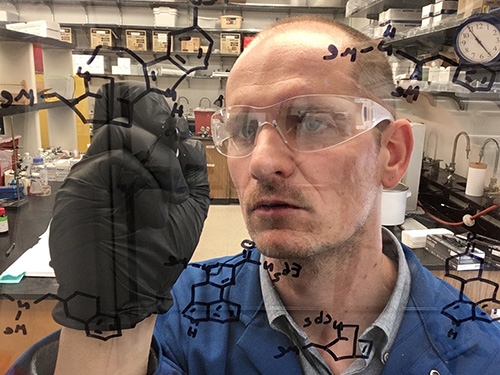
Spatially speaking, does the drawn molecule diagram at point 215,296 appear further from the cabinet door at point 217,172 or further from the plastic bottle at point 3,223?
the plastic bottle at point 3,223

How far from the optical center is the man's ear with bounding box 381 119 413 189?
0.59 m

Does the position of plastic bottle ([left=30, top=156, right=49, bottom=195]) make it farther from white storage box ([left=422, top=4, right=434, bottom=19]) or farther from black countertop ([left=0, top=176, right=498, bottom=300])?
white storage box ([left=422, top=4, right=434, bottom=19])

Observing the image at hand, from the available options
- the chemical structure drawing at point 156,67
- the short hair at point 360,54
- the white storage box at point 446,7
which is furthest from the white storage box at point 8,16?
the white storage box at point 446,7

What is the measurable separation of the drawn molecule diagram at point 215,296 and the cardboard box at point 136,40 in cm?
33

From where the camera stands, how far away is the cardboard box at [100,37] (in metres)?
0.56

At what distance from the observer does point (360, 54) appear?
555mm

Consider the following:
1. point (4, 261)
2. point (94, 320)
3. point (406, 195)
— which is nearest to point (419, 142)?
point (406, 195)

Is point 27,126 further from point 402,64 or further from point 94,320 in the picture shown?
point 402,64

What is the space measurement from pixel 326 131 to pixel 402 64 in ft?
0.52

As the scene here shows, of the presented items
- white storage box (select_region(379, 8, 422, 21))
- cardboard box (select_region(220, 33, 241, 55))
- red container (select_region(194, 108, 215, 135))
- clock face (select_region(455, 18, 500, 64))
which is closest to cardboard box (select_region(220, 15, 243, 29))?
cardboard box (select_region(220, 33, 241, 55))

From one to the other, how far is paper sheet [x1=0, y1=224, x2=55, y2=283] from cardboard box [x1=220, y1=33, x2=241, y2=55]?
363 mm

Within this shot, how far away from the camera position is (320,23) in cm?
56

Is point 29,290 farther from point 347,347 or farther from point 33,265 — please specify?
point 347,347

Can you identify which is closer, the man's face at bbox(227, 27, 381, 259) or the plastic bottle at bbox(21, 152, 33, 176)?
the man's face at bbox(227, 27, 381, 259)
